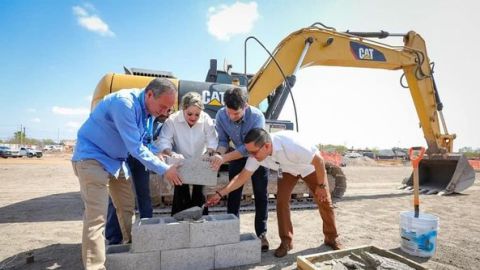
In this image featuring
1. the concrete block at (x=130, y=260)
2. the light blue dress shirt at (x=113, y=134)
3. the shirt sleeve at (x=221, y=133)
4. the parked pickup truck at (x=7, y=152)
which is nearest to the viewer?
the light blue dress shirt at (x=113, y=134)

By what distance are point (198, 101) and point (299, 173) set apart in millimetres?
1502

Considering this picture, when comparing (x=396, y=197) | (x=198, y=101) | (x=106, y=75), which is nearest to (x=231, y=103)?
(x=198, y=101)

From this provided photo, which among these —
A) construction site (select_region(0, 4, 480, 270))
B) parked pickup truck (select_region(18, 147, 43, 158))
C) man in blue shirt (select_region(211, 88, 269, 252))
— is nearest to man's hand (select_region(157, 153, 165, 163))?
construction site (select_region(0, 4, 480, 270))

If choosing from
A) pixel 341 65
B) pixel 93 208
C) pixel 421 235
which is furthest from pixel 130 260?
pixel 341 65

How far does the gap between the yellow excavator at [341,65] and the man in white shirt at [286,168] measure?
265 cm

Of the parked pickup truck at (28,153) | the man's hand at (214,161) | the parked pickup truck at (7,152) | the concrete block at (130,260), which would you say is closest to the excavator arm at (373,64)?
the man's hand at (214,161)

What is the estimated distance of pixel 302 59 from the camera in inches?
276

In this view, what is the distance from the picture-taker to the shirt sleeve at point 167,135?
3409mm

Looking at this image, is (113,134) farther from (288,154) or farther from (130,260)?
(288,154)

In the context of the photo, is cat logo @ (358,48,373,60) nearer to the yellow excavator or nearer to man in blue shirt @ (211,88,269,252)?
the yellow excavator

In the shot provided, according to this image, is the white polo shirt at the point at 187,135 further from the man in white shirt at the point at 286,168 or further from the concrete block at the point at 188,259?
the concrete block at the point at 188,259

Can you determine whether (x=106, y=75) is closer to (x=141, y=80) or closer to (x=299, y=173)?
(x=141, y=80)

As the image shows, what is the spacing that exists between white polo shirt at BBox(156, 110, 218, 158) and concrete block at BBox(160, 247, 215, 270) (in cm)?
112

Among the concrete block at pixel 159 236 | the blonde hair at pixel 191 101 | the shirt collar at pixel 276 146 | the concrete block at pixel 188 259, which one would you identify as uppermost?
the blonde hair at pixel 191 101
